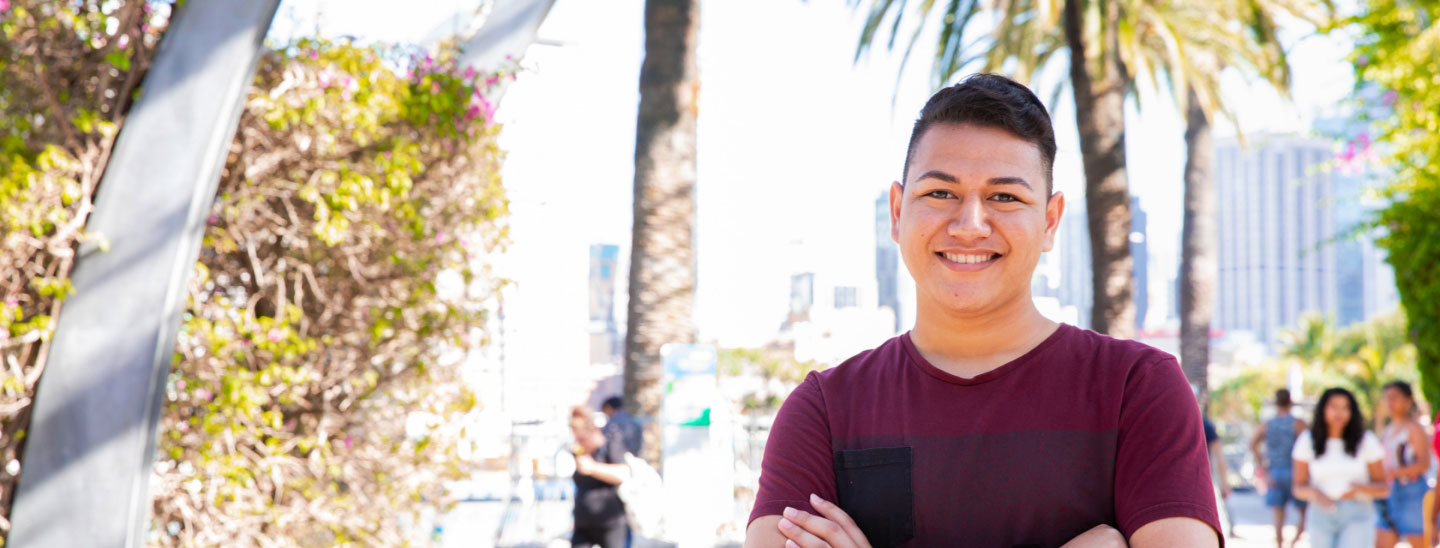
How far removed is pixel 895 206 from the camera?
74.4 inches

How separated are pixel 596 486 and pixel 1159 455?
5.63 metres

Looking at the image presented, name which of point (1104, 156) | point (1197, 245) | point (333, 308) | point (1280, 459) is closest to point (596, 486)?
point (333, 308)

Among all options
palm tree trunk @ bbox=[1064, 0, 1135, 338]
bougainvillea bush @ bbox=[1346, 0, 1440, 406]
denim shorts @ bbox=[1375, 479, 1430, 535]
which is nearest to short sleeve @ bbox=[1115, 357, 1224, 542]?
denim shorts @ bbox=[1375, 479, 1430, 535]

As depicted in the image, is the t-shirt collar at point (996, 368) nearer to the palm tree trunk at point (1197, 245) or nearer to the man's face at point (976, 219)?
the man's face at point (976, 219)

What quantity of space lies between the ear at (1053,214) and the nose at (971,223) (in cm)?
16

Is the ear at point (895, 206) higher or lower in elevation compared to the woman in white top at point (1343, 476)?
higher

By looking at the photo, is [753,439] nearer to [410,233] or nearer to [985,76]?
[410,233]

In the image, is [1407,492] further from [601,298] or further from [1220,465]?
[601,298]

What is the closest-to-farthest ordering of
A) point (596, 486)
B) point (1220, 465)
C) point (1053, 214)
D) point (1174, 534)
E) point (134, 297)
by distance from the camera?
point (1174, 534) < point (1053, 214) < point (134, 297) < point (596, 486) < point (1220, 465)

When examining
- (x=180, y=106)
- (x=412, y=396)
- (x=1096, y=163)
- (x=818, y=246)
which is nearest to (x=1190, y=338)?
(x=1096, y=163)

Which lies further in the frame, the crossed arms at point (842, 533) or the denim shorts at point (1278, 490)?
the denim shorts at point (1278, 490)

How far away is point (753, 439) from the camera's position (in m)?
12.3

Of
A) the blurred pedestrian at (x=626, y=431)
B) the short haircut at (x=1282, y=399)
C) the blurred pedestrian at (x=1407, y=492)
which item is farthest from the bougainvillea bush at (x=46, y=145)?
the short haircut at (x=1282, y=399)

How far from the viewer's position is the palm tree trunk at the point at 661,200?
880cm
